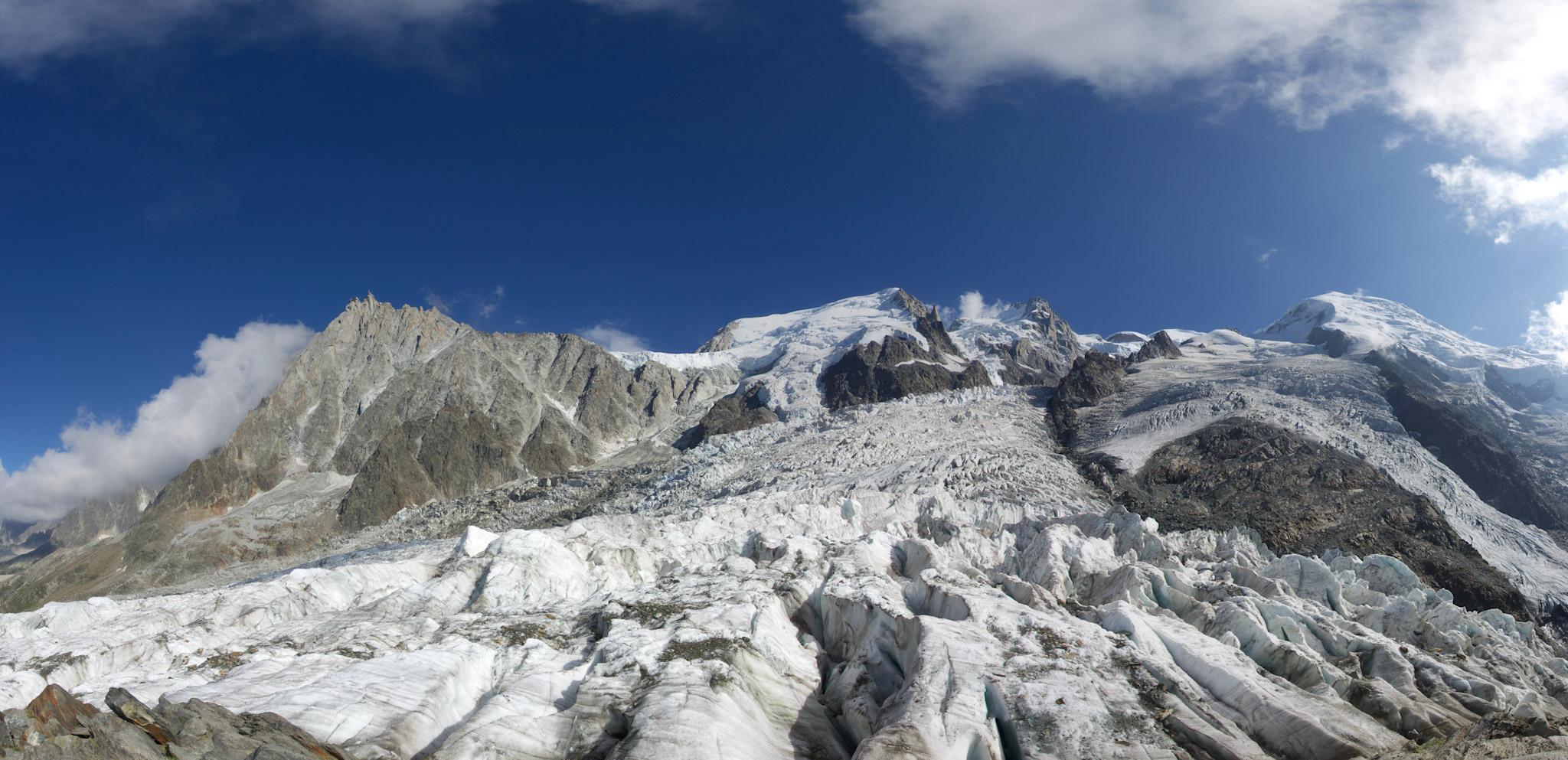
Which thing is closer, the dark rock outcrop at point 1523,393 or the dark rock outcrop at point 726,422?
the dark rock outcrop at point 726,422

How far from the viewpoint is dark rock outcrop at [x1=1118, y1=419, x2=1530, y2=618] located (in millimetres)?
76188

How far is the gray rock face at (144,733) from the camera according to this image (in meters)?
13.6

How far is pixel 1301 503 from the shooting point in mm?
92375

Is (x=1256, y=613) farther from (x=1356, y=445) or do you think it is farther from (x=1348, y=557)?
(x=1356, y=445)

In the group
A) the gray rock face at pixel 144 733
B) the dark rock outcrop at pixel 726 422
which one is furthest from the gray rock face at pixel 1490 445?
the gray rock face at pixel 144 733

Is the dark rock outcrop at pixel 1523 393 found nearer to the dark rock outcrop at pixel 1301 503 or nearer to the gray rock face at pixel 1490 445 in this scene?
the gray rock face at pixel 1490 445

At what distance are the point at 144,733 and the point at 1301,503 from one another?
116 metres

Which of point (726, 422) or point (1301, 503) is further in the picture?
point (726, 422)

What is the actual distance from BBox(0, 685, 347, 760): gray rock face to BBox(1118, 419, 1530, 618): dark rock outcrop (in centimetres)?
8814

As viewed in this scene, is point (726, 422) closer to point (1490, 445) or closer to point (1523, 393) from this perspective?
point (1490, 445)

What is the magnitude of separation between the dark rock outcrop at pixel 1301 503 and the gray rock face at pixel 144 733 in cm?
8814

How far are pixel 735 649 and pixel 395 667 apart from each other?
12.5 meters

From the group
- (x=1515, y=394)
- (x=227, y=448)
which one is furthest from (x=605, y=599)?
(x=1515, y=394)

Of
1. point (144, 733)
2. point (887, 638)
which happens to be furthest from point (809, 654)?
point (144, 733)
